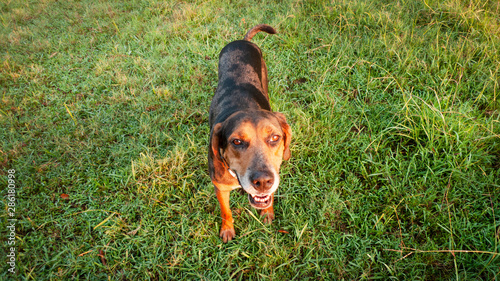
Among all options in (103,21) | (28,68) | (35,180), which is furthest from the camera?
(103,21)

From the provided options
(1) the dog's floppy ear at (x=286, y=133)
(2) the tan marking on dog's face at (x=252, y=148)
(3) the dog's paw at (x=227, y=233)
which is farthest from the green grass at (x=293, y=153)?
(2) the tan marking on dog's face at (x=252, y=148)

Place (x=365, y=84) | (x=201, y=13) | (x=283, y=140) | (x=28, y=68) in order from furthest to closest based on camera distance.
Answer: (x=201, y=13)
(x=28, y=68)
(x=365, y=84)
(x=283, y=140)

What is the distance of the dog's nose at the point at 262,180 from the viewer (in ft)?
7.11

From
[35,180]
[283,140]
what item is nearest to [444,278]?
[283,140]

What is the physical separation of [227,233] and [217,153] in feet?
3.55

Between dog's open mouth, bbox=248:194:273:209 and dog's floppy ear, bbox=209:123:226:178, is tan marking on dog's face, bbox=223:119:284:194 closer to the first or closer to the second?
dog's floppy ear, bbox=209:123:226:178

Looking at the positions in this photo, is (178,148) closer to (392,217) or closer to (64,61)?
(392,217)

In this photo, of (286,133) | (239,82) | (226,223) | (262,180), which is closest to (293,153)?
(286,133)

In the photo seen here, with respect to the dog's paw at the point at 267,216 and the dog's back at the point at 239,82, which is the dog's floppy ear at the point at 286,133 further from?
the dog's paw at the point at 267,216

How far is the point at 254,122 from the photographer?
8.14 feet

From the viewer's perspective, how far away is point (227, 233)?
118 inches

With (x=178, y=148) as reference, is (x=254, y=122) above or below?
above

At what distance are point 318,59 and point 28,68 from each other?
6.58 meters

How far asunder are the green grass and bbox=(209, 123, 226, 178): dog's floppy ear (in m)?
0.77
